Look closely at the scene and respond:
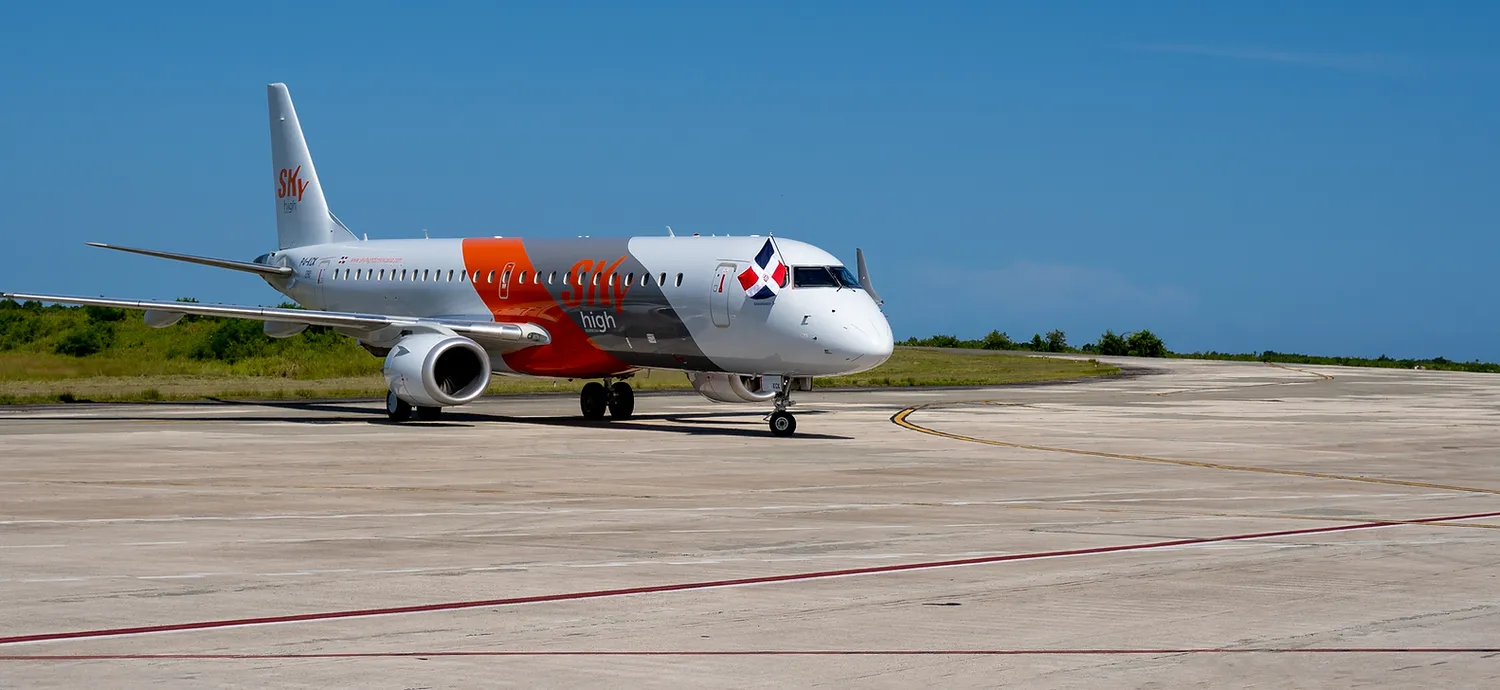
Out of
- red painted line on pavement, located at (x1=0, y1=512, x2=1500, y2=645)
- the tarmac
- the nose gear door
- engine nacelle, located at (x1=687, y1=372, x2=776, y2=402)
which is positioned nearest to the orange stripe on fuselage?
engine nacelle, located at (x1=687, y1=372, x2=776, y2=402)

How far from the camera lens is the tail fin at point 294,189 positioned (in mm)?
45719

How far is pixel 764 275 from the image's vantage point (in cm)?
3173

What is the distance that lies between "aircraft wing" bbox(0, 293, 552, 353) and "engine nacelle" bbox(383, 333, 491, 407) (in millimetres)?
472

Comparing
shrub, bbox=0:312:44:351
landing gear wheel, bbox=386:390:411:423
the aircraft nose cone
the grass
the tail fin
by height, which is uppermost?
the tail fin

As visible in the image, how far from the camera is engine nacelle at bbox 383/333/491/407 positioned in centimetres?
3416

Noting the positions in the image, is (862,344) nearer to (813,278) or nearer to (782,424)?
(813,278)

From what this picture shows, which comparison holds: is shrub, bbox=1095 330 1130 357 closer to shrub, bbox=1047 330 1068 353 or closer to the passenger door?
shrub, bbox=1047 330 1068 353

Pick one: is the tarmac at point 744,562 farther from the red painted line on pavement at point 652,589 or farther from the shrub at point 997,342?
the shrub at point 997,342

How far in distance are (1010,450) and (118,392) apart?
29964 mm

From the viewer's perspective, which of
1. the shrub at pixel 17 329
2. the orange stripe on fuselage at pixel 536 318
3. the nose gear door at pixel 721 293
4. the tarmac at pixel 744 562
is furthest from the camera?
the shrub at pixel 17 329

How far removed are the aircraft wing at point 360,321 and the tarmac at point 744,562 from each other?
20.1 ft

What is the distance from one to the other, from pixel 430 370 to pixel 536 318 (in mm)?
3016

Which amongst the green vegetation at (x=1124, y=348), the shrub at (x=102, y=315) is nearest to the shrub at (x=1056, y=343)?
the green vegetation at (x=1124, y=348)

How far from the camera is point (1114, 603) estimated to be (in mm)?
11766
